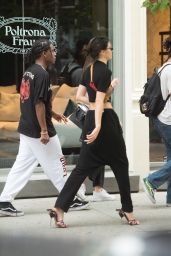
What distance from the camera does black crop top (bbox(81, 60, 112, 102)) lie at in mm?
6254

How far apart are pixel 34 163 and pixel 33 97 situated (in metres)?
0.73

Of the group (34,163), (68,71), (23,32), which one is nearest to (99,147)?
(34,163)

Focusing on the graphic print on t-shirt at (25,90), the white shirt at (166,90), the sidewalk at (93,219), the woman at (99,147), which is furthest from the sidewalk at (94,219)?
the graphic print on t-shirt at (25,90)

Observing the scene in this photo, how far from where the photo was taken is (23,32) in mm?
8352

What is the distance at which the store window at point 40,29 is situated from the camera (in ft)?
27.2

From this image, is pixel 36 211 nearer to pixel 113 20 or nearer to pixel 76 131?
pixel 76 131

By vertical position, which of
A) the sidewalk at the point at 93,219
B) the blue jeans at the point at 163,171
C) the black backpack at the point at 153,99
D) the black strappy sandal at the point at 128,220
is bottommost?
the sidewalk at the point at 93,219

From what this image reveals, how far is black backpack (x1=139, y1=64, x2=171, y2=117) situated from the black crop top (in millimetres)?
1116

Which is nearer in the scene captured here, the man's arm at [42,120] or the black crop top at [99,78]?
the black crop top at [99,78]

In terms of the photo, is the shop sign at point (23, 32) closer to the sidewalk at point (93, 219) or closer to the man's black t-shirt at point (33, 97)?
the man's black t-shirt at point (33, 97)

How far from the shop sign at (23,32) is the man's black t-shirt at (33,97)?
1554mm

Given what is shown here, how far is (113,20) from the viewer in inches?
340

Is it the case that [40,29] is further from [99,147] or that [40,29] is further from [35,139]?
[99,147]

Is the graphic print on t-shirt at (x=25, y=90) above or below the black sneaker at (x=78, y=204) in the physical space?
above
